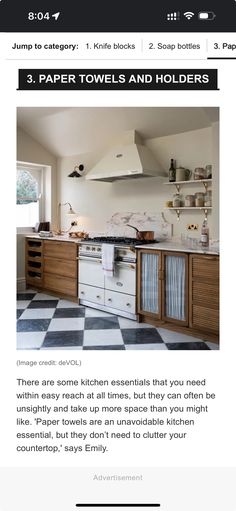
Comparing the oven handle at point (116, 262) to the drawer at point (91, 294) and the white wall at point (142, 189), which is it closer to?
the drawer at point (91, 294)

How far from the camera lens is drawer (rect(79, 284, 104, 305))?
9.83ft

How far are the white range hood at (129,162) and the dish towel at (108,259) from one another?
2.39 ft

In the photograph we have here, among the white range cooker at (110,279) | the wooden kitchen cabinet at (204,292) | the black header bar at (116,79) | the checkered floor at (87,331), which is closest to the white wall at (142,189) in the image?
the wooden kitchen cabinet at (204,292)

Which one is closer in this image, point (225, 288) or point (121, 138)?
point (225, 288)

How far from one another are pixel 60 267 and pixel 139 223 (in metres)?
1.04

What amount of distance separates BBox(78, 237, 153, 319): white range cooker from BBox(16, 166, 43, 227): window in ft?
4.27

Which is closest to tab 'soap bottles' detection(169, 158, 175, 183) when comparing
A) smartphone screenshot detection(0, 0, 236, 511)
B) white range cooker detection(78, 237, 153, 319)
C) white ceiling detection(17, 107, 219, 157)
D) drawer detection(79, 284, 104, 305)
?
white ceiling detection(17, 107, 219, 157)

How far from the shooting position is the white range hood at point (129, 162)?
2.79 meters

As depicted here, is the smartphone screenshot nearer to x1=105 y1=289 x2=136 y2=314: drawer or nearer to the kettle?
x1=105 y1=289 x2=136 y2=314: drawer
